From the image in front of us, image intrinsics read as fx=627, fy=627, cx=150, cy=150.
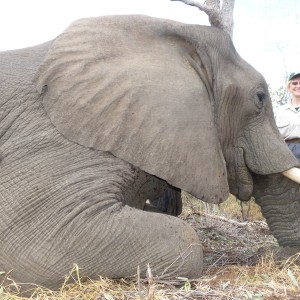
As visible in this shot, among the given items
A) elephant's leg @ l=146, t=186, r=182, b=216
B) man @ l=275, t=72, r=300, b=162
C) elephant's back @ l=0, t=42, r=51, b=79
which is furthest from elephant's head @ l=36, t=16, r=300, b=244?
man @ l=275, t=72, r=300, b=162

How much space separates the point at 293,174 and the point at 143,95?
108 cm

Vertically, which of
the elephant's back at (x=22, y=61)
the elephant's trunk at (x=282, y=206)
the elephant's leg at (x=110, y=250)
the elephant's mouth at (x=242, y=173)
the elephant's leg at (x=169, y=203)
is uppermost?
the elephant's back at (x=22, y=61)

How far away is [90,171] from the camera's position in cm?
289

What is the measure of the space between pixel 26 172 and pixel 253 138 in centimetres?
140

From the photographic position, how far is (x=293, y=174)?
3.53m

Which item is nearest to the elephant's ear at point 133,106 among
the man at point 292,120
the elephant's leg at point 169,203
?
the elephant's leg at point 169,203

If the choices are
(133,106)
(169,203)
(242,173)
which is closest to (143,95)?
(133,106)

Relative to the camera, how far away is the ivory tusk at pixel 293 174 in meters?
3.52

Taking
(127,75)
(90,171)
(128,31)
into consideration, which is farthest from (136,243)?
(128,31)

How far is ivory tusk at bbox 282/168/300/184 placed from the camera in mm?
3518

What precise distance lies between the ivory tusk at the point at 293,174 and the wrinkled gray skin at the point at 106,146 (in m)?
0.52

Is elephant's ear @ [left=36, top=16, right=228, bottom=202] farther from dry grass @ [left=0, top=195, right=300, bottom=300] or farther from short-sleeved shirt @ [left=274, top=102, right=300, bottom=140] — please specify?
short-sleeved shirt @ [left=274, top=102, right=300, bottom=140]

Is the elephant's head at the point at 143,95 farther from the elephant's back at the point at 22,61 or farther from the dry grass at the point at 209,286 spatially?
the dry grass at the point at 209,286

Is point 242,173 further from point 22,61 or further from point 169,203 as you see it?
point 22,61
